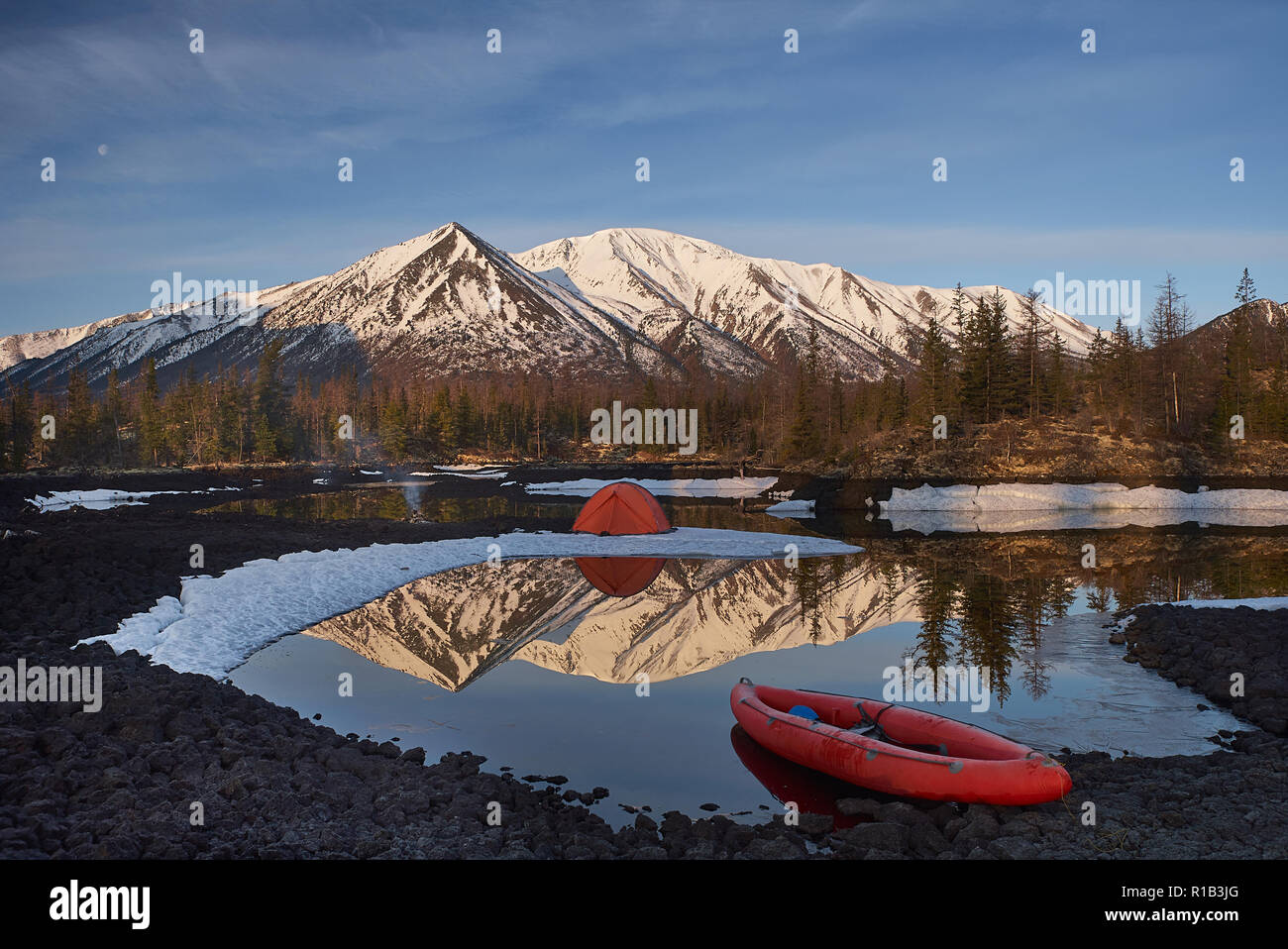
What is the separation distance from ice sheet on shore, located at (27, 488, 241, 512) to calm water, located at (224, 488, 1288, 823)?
110 ft

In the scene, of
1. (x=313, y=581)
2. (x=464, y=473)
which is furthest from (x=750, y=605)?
(x=464, y=473)

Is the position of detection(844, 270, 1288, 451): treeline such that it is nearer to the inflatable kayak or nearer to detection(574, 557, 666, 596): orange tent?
detection(574, 557, 666, 596): orange tent

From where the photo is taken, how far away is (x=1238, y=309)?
8838 centimetres

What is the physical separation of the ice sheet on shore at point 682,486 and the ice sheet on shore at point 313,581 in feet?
104

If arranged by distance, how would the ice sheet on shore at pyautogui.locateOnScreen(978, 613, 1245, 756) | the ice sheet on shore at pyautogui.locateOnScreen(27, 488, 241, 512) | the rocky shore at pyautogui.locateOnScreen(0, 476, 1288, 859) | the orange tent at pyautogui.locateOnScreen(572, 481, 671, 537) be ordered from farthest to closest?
the ice sheet on shore at pyautogui.locateOnScreen(27, 488, 241, 512) < the orange tent at pyautogui.locateOnScreen(572, 481, 671, 537) < the ice sheet on shore at pyautogui.locateOnScreen(978, 613, 1245, 756) < the rocky shore at pyautogui.locateOnScreen(0, 476, 1288, 859)

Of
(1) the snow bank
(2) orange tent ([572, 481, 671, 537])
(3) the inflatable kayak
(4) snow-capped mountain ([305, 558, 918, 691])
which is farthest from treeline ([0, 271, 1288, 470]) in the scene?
(3) the inflatable kayak

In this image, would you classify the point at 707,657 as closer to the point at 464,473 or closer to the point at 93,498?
the point at 93,498

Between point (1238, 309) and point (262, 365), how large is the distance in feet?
376

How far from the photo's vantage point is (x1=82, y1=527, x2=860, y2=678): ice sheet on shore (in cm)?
1659

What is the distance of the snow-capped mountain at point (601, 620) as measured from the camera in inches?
667

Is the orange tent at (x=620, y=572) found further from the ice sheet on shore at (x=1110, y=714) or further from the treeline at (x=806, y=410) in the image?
the treeline at (x=806, y=410)

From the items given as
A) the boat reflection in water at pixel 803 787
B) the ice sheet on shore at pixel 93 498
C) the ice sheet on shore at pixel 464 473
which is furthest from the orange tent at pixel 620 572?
the ice sheet on shore at pixel 464 473

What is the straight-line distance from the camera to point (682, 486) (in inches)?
2859
